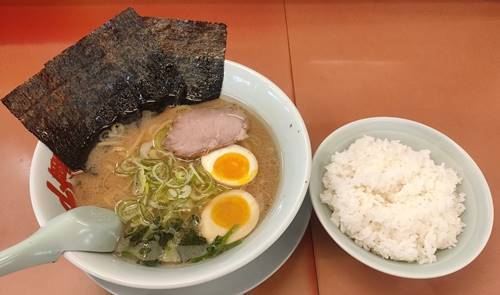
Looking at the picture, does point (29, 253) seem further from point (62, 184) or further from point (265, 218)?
point (265, 218)

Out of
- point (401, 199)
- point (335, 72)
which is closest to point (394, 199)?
point (401, 199)

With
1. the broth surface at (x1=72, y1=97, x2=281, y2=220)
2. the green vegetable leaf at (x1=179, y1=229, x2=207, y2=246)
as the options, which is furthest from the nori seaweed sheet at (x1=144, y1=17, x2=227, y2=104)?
the green vegetable leaf at (x1=179, y1=229, x2=207, y2=246)

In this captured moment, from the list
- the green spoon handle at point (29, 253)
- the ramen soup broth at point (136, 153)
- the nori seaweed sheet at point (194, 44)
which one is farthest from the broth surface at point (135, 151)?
the green spoon handle at point (29, 253)

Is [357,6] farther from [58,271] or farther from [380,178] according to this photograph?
[58,271]

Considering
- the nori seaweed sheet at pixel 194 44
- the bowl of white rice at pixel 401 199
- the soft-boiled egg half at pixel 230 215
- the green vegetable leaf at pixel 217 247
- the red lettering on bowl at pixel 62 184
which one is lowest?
the bowl of white rice at pixel 401 199

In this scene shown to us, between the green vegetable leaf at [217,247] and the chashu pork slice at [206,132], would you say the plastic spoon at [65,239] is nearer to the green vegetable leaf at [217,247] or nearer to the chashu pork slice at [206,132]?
the green vegetable leaf at [217,247]

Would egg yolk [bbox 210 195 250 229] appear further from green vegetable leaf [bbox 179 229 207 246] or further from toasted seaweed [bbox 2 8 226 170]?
toasted seaweed [bbox 2 8 226 170]

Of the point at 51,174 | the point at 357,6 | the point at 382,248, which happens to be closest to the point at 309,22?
the point at 357,6

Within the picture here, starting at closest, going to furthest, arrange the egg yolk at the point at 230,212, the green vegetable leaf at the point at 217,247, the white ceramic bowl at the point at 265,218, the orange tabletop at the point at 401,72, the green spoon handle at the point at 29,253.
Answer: the green spoon handle at the point at 29,253 < the white ceramic bowl at the point at 265,218 < the green vegetable leaf at the point at 217,247 < the egg yolk at the point at 230,212 < the orange tabletop at the point at 401,72
